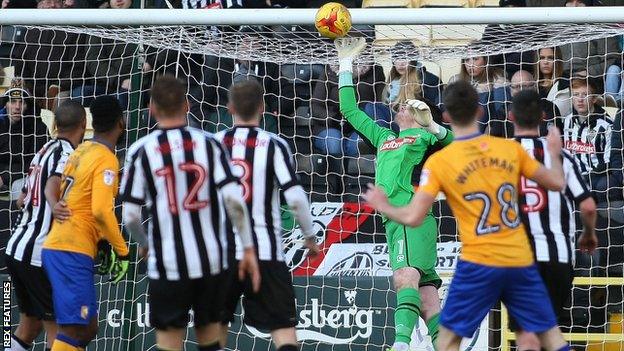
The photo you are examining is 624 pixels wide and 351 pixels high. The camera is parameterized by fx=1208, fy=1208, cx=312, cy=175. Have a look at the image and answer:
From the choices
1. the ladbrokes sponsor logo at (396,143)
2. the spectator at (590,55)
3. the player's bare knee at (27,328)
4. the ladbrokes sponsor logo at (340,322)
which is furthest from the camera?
the spectator at (590,55)

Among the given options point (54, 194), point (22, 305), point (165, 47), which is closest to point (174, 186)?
point (54, 194)

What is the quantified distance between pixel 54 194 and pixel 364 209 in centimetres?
345

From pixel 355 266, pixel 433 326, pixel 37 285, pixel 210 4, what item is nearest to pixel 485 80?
pixel 355 266

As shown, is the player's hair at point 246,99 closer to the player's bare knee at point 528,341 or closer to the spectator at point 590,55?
the player's bare knee at point 528,341

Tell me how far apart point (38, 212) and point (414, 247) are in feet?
8.80

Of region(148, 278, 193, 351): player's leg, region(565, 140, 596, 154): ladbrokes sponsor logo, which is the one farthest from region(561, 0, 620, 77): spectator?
region(148, 278, 193, 351): player's leg

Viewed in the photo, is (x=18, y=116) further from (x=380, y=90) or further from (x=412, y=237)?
(x=412, y=237)

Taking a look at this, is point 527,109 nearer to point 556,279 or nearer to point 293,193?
point 556,279

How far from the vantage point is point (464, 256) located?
6.52 m

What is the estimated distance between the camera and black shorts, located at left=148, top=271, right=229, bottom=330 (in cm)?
637

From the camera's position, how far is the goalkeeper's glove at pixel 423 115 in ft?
28.5

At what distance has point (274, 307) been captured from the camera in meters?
6.77

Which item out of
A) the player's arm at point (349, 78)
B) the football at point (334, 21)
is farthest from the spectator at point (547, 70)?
the football at point (334, 21)

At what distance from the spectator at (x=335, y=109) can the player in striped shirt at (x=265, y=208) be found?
375 centimetres
